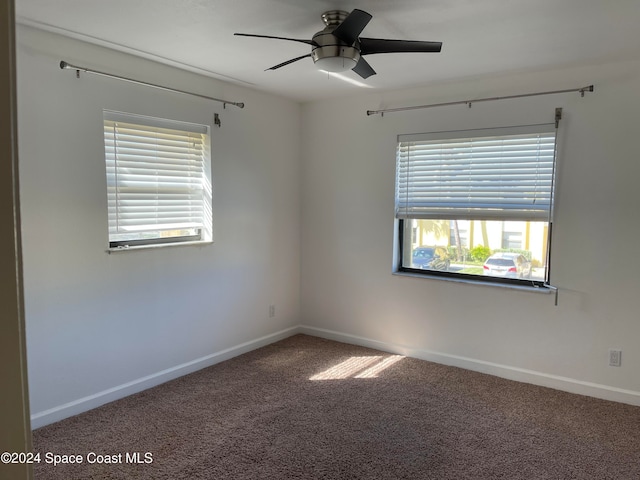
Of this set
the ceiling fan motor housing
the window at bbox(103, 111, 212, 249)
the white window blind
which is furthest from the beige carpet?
the ceiling fan motor housing

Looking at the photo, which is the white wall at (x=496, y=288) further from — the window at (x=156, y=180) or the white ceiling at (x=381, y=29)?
the window at (x=156, y=180)

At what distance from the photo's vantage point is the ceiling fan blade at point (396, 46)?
2189 millimetres

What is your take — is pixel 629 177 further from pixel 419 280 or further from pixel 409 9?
pixel 409 9

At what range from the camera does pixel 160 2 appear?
7.16ft

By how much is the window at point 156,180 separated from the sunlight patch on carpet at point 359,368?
5.01 ft

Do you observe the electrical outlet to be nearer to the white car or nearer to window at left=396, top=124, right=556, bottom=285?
window at left=396, top=124, right=556, bottom=285

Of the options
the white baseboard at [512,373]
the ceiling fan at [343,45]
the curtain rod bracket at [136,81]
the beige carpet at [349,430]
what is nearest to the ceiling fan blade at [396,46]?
the ceiling fan at [343,45]

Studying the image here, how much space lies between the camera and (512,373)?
3578mm

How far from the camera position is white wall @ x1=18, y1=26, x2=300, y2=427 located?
8.79 ft

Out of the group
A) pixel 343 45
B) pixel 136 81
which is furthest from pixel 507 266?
pixel 136 81

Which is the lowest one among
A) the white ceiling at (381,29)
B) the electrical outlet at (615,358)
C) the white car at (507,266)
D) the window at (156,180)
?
the electrical outlet at (615,358)

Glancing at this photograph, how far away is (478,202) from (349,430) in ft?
6.78

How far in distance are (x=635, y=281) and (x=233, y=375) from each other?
3049mm

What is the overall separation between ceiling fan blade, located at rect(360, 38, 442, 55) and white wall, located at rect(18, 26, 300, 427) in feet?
5.72
